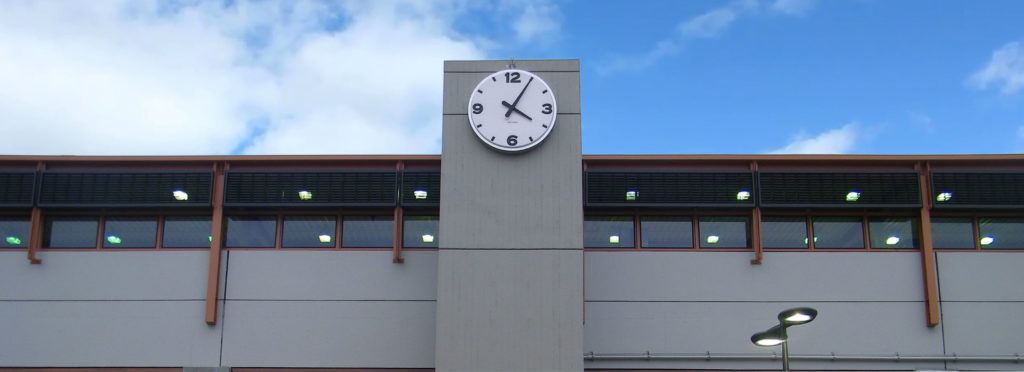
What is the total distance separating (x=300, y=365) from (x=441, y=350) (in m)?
3.13

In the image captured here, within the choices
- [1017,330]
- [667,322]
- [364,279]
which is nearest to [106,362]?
[364,279]

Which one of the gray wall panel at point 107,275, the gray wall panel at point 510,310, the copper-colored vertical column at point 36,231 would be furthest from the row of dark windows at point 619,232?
the gray wall panel at point 510,310

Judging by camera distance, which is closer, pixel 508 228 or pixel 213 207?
pixel 508 228

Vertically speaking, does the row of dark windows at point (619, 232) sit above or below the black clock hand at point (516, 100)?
below

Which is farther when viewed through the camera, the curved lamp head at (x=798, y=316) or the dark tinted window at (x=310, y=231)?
the dark tinted window at (x=310, y=231)

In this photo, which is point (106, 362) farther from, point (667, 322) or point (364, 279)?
point (667, 322)

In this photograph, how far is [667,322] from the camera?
54.2 ft

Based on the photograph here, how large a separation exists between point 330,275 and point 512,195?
3928 mm

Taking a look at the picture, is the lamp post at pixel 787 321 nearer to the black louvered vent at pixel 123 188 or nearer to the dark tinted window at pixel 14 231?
the black louvered vent at pixel 123 188

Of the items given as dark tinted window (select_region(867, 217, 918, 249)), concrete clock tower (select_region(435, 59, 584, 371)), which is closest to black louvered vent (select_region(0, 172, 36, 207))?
concrete clock tower (select_region(435, 59, 584, 371))

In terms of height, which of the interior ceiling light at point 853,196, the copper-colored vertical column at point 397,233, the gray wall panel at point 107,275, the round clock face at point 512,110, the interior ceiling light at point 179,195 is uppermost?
the round clock face at point 512,110

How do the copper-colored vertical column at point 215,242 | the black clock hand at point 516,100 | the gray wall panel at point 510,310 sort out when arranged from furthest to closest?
the copper-colored vertical column at point 215,242, the black clock hand at point 516,100, the gray wall panel at point 510,310

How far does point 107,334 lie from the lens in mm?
16609

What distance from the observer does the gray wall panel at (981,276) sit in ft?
54.4
